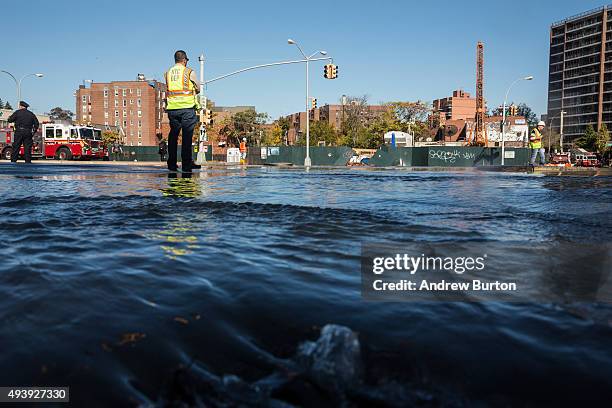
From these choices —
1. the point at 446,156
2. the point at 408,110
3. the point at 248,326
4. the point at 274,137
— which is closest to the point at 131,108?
the point at 274,137

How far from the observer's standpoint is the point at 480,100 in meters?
131

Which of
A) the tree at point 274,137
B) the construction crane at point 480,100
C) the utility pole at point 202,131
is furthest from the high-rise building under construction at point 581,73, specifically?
the utility pole at point 202,131

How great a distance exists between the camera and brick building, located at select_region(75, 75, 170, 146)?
445 ft

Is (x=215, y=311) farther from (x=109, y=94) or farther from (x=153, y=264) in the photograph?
(x=109, y=94)

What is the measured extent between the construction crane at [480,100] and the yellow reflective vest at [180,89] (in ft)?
394

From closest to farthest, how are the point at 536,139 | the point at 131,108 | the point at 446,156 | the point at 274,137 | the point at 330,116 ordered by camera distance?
the point at 536,139
the point at 446,156
the point at 274,137
the point at 131,108
the point at 330,116

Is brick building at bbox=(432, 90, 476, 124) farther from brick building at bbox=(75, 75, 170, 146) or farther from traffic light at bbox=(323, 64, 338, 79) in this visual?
traffic light at bbox=(323, 64, 338, 79)

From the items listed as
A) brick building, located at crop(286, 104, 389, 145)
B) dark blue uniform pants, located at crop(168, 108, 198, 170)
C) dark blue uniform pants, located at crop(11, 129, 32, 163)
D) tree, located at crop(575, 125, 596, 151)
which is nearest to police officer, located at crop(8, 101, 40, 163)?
dark blue uniform pants, located at crop(11, 129, 32, 163)

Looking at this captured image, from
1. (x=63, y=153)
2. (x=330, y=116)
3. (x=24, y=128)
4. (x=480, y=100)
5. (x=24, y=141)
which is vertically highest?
(x=480, y=100)

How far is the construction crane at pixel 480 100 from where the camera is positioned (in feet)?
417

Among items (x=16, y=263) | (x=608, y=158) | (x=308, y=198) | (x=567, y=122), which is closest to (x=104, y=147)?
(x=308, y=198)

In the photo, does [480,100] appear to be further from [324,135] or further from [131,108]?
[131,108]

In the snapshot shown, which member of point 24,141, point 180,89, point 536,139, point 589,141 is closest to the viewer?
point 180,89

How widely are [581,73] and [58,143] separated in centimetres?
15918
